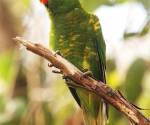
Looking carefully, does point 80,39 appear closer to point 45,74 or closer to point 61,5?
point 61,5

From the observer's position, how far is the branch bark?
193 centimetres

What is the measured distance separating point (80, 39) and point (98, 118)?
0.39 metres

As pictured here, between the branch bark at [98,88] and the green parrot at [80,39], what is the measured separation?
353 millimetres

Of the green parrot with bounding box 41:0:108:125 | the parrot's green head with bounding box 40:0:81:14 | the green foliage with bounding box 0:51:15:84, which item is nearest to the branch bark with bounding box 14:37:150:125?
the green parrot with bounding box 41:0:108:125

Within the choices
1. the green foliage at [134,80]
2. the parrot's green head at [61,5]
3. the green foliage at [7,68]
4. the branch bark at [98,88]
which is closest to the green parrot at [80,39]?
the parrot's green head at [61,5]

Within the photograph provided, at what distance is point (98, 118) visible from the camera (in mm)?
2430

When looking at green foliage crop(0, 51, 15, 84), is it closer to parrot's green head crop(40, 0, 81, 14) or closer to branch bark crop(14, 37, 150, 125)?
parrot's green head crop(40, 0, 81, 14)

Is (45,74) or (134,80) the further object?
(45,74)

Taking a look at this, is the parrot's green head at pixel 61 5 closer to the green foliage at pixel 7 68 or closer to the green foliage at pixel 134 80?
the green foliage at pixel 134 80

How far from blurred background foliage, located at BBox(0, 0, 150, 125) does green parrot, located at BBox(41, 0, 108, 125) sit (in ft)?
0.44

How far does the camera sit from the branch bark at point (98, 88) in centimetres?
193

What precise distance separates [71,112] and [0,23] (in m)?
0.90

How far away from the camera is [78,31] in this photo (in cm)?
237

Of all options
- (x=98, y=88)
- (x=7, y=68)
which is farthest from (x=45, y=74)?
(x=98, y=88)
